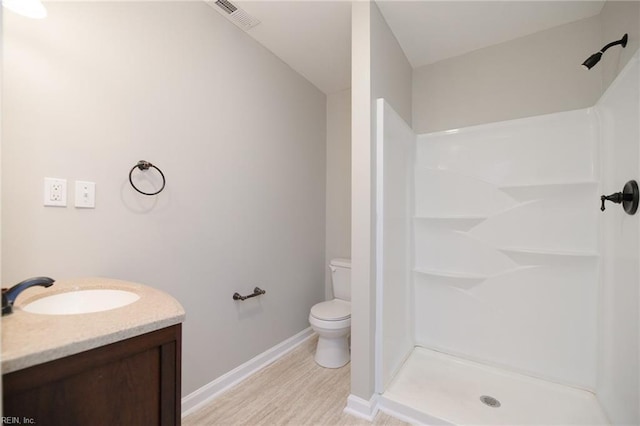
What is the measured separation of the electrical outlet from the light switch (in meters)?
0.04

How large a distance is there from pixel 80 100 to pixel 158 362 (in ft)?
3.84

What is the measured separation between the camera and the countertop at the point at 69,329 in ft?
1.77

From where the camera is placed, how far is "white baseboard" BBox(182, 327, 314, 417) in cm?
157

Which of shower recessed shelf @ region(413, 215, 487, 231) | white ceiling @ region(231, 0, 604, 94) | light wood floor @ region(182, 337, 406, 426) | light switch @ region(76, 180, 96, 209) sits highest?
white ceiling @ region(231, 0, 604, 94)

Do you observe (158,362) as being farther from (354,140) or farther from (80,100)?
(354,140)

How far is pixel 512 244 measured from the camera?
197cm

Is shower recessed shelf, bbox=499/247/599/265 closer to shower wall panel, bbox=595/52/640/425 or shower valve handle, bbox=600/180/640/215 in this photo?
shower wall panel, bbox=595/52/640/425

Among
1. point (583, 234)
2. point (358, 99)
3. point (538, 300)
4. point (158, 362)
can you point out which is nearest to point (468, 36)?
point (358, 99)

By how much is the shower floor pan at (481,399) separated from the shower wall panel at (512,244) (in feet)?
0.42

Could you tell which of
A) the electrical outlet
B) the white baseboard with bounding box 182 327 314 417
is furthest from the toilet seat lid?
the electrical outlet

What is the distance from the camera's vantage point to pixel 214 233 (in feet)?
5.73

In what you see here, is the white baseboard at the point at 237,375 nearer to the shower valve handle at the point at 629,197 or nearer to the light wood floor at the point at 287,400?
the light wood floor at the point at 287,400

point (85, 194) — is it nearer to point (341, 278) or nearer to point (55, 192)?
point (55, 192)

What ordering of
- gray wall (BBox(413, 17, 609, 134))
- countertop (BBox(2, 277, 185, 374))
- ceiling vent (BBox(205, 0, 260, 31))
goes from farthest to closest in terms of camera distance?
gray wall (BBox(413, 17, 609, 134)), ceiling vent (BBox(205, 0, 260, 31)), countertop (BBox(2, 277, 185, 374))
